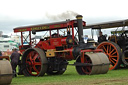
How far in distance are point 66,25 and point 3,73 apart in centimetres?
368

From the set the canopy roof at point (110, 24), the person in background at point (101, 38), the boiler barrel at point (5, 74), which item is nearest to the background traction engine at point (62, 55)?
the canopy roof at point (110, 24)

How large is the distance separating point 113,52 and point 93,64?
3.58 metres

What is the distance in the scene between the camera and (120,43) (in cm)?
1292

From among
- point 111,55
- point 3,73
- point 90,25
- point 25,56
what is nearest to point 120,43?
point 111,55

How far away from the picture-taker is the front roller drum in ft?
30.1

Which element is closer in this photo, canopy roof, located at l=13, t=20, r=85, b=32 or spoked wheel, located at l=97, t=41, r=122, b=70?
canopy roof, located at l=13, t=20, r=85, b=32

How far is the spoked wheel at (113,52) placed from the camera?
11992mm

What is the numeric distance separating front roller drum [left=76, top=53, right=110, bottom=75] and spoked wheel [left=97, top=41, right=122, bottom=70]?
256 centimetres

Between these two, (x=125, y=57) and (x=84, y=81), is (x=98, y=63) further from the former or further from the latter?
(x=125, y=57)

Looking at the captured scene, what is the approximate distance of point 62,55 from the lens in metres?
10.6

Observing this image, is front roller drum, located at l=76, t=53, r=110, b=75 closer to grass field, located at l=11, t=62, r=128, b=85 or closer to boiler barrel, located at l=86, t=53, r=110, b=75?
boiler barrel, located at l=86, t=53, r=110, b=75

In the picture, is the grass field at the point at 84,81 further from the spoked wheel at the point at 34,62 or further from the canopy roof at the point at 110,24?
the canopy roof at the point at 110,24

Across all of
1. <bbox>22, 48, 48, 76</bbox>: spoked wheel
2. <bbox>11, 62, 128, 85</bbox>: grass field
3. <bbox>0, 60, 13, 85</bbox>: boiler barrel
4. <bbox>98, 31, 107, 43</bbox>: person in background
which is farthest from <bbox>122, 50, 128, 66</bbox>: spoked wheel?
<bbox>0, 60, 13, 85</bbox>: boiler barrel

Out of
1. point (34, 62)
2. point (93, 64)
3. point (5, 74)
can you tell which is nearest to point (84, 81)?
point (93, 64)
